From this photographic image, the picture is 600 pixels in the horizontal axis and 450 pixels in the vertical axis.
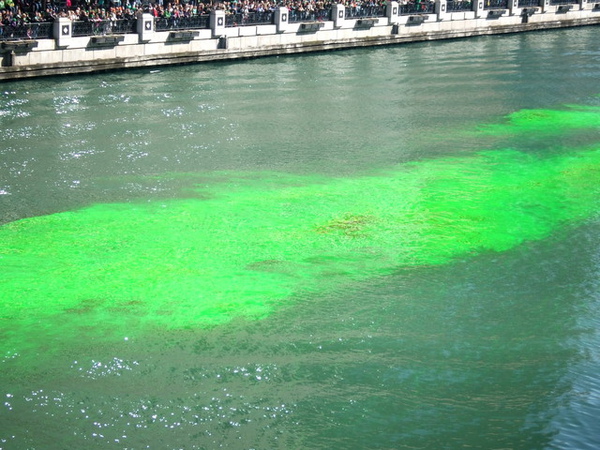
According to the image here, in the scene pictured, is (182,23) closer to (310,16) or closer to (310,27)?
(310,27)

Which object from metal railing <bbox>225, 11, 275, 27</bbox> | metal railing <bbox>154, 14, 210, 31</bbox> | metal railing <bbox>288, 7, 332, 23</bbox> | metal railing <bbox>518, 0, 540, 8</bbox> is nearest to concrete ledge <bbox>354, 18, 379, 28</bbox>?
metal railing <bbox>288, 7, 332, 23</bbox>

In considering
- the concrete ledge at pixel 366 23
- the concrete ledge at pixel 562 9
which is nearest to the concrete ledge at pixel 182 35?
the concrete ledge at pixel 366 23

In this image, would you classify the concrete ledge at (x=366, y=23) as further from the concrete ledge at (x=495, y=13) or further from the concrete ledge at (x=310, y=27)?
the concrete ledge at (x=495, y=13)

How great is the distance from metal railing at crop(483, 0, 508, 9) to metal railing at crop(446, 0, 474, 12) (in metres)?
1.45

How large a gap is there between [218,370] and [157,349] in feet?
4.04

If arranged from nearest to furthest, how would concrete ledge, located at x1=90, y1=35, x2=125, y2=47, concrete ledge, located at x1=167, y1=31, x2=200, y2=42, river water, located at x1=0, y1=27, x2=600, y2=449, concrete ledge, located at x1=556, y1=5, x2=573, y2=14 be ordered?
river water, located at x1=0, y1=27, x2=600, y2=449 → concrete ledge, located at x1=90, y1=35, x2=125, y2=47 → concrete ledge, located at x1=167, y1=31, x2=200, y2=42 → concrete ledge, located at x1=556, y1=5, x2=573, y2=14

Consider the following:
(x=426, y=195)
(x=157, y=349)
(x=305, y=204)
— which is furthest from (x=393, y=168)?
(x=157, y=349)

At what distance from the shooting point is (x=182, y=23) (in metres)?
45.7

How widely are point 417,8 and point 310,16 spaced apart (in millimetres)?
9496

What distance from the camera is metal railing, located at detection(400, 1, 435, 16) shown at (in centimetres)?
5684

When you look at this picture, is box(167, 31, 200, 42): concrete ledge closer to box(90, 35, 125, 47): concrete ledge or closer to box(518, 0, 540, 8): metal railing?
box(90, 35, 125, 47): concrete ledge

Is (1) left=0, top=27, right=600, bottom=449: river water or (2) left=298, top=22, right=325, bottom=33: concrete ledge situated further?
(2) left=298, top=22, right=325, bottom=33: concrete ledge

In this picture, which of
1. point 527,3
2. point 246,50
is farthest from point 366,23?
point 527,3

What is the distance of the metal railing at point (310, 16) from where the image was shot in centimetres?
5044
